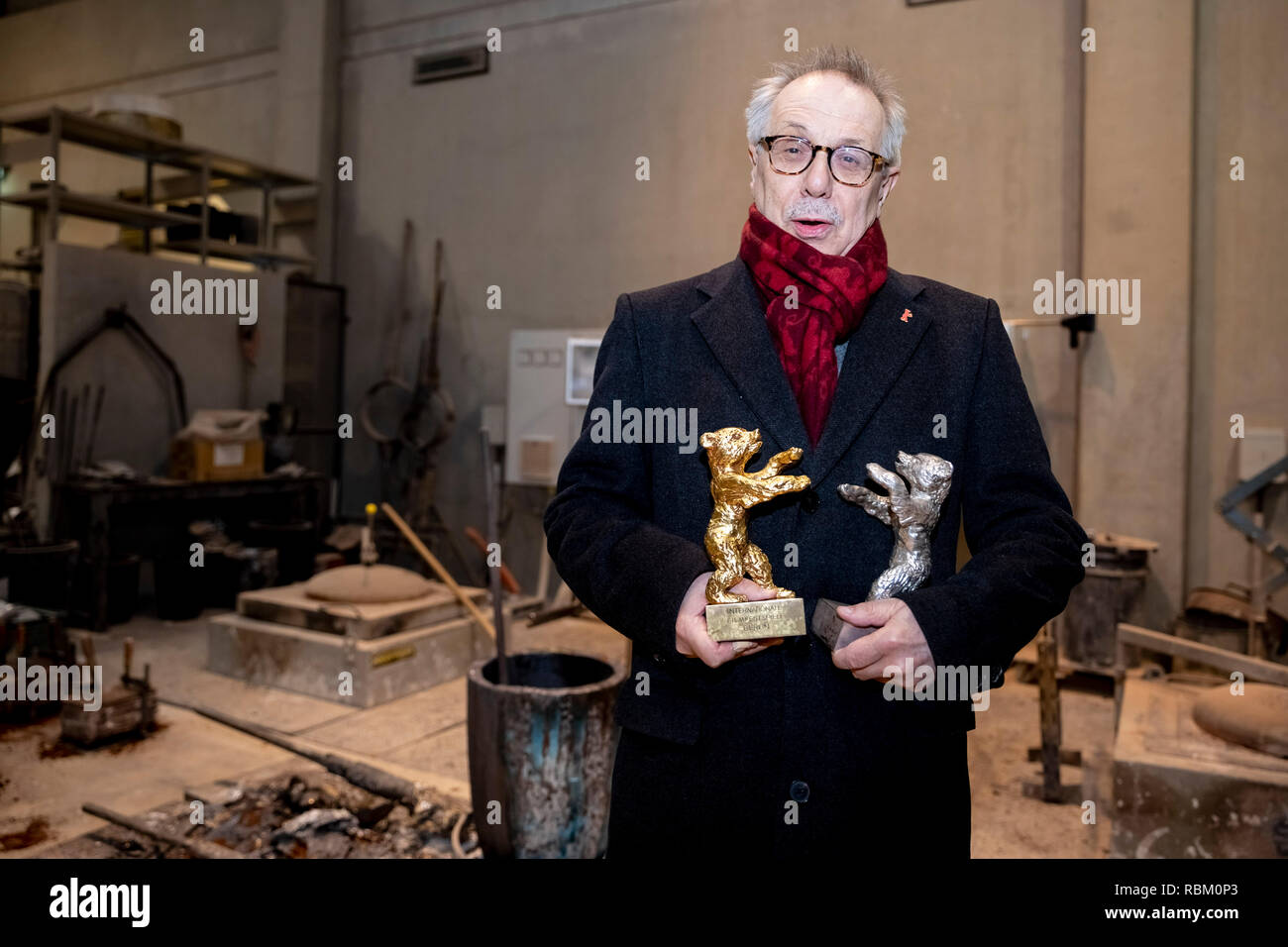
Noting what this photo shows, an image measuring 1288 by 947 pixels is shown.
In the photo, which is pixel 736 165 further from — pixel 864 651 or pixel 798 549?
pixel 864 651

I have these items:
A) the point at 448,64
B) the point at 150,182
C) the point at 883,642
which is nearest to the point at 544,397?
the point at 448,64

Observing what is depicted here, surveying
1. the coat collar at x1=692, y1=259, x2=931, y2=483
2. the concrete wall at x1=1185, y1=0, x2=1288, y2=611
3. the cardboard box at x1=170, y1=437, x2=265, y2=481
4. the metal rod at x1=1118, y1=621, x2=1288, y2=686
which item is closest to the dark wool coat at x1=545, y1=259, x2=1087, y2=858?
Result: the coat collar at x1=692, y1=259, x2=931, y2=483

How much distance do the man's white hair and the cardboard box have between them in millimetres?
6120

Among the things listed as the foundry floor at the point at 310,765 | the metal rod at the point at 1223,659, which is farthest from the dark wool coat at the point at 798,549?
the metal rod at the point at 1223,659

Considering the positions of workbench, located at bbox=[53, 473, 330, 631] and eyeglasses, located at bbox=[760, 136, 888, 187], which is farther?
workbench, located at bbox=[53, 473, 330, 631]

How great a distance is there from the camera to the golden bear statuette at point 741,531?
1.24 meters

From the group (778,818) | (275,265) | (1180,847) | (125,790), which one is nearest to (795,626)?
(778,818)

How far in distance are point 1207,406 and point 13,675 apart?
6.60 metres

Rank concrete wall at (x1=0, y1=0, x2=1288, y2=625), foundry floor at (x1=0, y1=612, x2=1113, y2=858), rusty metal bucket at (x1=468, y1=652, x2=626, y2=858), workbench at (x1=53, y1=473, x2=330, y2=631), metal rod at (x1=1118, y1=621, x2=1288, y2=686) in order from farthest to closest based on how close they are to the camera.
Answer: workbench at (x1=53, y1=473, x2=330, y2=631) → concrete wall at (x1=0, y1=0, x2=1288, y2=625) → foundry floor at (x1=0, y1=612, x2=1113, y2=858) → metal rod at (x1=1118, y1=621, x2=1288, y2=686) → rusty metal bucket at (x1=468, y1=652, x2=626, y2=858)

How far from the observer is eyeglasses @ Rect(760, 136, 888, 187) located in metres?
1.38

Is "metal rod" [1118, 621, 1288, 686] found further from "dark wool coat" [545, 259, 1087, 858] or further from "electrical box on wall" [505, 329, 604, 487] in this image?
"electrical box on wall" [505, 329, 604, 487]

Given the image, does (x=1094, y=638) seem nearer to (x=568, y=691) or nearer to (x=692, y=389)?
(x=568, y=691)

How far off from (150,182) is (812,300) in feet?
25.2

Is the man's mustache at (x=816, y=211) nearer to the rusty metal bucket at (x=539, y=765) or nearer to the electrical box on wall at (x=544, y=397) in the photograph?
the rusty metal bucket at (x=539, y=765)
